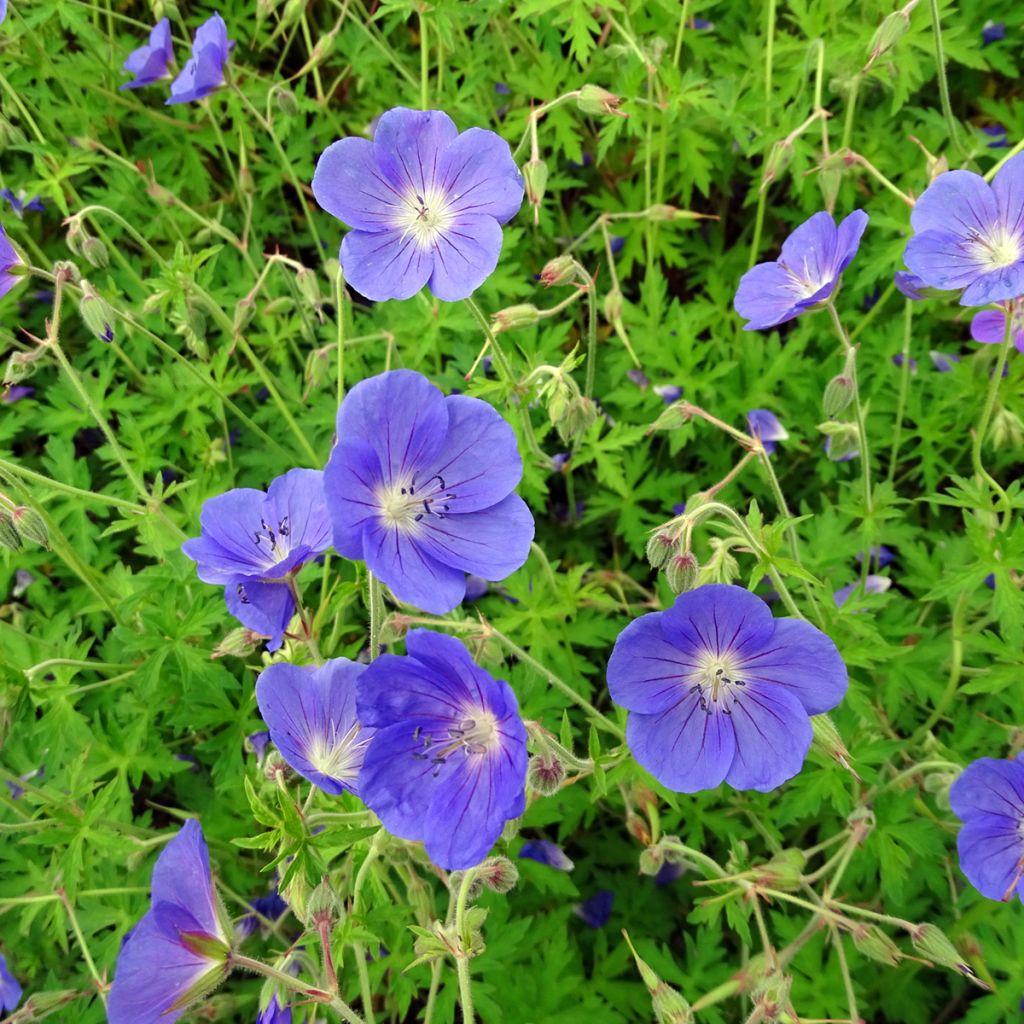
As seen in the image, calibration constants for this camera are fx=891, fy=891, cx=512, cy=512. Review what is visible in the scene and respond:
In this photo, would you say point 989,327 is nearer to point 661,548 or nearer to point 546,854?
point 661,548

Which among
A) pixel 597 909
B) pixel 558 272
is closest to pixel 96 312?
pixel 558 272

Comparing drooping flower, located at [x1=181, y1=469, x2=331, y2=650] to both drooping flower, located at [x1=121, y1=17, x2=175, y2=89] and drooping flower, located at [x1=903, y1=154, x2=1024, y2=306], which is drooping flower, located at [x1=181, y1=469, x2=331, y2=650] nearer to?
drooping flower, located at [x1=903, y1=154, x2=1024, y2=306]

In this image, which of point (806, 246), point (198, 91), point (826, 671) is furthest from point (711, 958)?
point (198, 91)

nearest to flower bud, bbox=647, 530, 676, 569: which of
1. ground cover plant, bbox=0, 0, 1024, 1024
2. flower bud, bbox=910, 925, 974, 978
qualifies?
ground cover plant, bbox=0, 0, 1024, 1024

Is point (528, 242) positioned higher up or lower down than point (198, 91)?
lower down

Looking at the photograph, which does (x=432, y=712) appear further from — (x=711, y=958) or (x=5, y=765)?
(x=5, y=765)

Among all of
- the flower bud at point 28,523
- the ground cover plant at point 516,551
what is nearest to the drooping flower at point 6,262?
the ground cover plant at point 516,551
